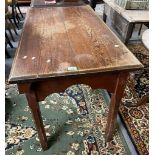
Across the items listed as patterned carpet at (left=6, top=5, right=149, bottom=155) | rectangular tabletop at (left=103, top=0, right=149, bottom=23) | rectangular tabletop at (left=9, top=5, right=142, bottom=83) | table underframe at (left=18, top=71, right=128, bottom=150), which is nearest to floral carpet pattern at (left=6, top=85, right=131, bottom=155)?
patterned carpet at (left=6, top=5, right=149, bottom=155)

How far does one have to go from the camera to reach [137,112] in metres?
1.60

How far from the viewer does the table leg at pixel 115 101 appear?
0.98 metres

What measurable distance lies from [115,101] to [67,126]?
20.5 inches

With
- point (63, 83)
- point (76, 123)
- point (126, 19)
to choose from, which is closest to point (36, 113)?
point (63, 83)

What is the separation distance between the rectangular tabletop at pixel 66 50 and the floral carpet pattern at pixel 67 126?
0.67 metres

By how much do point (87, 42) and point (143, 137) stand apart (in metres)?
0.82

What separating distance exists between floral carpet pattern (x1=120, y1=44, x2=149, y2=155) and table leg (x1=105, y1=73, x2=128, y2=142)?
21 cm

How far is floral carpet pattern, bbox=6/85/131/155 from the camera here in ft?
4.26

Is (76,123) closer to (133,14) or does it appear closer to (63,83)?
(63,83)

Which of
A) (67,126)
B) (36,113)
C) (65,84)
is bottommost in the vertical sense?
(67,126)

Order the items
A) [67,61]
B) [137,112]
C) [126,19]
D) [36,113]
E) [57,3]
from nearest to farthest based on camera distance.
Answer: [67,61], [36,113], [137,112], [57,3], [126,19]

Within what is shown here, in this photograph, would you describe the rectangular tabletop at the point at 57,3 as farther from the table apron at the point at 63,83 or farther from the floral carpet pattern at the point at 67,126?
the table apron at the point at 63,83

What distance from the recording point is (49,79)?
0.86 meters
